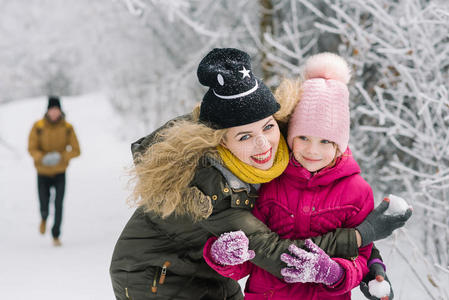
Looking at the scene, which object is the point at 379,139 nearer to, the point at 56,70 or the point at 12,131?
the point at 12,131

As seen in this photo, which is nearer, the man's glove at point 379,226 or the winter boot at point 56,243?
the man's glove at point 379,226

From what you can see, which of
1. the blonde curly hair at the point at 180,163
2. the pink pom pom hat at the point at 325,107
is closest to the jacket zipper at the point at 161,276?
the blonde curly hair at the point at 180,163

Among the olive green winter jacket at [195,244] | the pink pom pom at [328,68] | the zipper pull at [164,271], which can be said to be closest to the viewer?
the olive green winter jacket at [195,244]

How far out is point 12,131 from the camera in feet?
56.7

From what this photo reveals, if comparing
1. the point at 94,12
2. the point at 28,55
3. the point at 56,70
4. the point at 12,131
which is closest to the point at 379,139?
the point at 94,12

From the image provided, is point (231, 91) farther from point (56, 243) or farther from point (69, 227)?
point (69, 227)

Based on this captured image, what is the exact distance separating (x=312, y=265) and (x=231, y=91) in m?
0.80

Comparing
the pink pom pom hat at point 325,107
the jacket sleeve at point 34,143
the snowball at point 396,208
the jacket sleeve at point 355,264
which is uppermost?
the pink pom pom hat at point 325,107

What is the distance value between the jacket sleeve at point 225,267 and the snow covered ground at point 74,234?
1.93ft

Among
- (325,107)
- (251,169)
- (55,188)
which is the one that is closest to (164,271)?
(251,169)

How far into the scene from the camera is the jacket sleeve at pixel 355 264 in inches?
77.8

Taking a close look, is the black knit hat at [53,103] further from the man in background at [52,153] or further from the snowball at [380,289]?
the snowball at [380,289]

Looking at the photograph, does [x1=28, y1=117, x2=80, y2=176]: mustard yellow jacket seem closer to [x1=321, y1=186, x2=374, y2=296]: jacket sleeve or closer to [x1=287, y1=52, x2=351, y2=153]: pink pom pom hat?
[x1=287, y1=52, x2=351, y2=153]: pink pom pom hat

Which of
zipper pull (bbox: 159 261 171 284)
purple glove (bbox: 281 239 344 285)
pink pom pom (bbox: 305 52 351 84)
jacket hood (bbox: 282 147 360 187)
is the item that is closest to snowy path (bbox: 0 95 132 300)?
zipper pull (bbox: 159 261 171 284)
